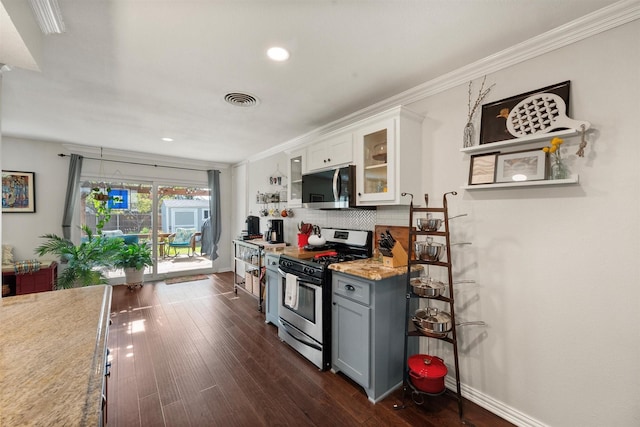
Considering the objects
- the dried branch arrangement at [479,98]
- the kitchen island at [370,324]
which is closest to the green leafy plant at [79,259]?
the kitchen island at [370,324]

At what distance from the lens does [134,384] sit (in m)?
2.21

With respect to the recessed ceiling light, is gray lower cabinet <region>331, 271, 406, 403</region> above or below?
below

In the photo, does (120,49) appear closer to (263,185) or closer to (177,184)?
(263,185)

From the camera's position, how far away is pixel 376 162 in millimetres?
2467

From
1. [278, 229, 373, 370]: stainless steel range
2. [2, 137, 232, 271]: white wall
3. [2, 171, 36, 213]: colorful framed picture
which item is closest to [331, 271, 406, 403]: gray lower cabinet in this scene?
[278, 229, 373, 370]: stainless steel range

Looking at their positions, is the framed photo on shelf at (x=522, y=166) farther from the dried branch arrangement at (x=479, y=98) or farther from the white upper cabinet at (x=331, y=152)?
the white upper cabinet at (x=331, y=152)

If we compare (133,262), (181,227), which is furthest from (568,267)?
(181,227)

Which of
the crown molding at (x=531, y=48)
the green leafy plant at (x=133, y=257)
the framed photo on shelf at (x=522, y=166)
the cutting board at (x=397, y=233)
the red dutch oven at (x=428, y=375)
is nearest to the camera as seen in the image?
the crown molding at (x=531, y=48)

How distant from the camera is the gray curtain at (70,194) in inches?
171

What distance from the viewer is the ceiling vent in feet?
8.23

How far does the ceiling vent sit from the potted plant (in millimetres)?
3695

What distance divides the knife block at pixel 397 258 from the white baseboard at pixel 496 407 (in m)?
1.00

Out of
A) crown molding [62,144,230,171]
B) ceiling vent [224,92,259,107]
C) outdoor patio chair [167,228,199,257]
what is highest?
ceiling vent [224,92,259,107]

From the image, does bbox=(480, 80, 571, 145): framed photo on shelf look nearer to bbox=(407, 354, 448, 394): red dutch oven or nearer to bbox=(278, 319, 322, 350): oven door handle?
bbox=(407, 354, 448, 394): red dutch oven
